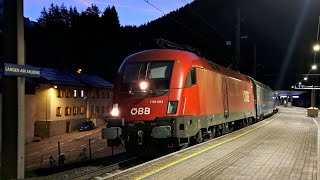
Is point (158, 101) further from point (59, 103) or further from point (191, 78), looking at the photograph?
point (59, 103)

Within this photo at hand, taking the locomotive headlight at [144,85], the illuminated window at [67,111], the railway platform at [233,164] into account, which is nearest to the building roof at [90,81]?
the illuminated window at [67,111]

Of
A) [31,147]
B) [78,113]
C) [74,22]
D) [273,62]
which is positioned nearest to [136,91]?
[31,147]

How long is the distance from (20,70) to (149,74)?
4.70 meters

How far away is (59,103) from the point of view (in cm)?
4588

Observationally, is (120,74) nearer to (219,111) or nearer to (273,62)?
(219,111)

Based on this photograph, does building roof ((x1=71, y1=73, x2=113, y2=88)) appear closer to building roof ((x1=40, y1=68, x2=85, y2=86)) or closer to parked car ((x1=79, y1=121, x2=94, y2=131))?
building roof ((x1=40, y1=68, x2=85, y2=86))

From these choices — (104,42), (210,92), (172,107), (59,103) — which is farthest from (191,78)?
(104,42)

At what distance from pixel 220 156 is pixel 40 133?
34.9 m

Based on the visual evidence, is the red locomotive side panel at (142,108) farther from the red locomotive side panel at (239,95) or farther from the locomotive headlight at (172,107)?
the red locomotive side panel at (239,95)

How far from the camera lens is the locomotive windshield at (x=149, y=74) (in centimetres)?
1291

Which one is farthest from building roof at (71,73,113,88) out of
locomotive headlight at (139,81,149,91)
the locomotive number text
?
the locomotive number text

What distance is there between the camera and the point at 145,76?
13195 millimetres

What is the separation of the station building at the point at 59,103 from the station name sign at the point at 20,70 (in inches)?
1002

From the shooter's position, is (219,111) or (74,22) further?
(74,22)
